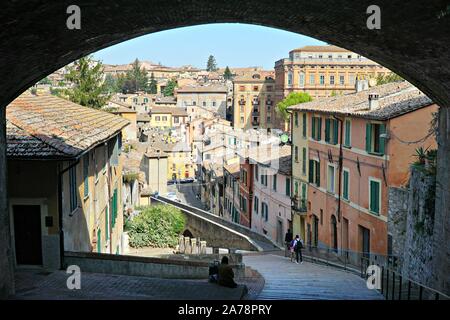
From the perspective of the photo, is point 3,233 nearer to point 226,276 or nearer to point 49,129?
point 49,129

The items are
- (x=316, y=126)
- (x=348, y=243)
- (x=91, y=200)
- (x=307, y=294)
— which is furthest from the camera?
(x=316, y=126)

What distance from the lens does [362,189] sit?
27719mm

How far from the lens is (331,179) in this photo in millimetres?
32125

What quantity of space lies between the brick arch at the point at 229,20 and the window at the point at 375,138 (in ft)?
46.1

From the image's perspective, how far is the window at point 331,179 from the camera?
31.8 m

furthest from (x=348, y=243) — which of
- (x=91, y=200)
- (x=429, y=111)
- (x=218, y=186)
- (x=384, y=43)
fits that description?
(x=218, y=186)

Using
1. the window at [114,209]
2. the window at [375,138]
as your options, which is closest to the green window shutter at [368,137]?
the window at [375,138]

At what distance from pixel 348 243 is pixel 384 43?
20565 millimetres

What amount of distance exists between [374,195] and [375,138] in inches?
101

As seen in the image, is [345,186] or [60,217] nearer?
[60,217]

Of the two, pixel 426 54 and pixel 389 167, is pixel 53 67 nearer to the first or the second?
pixel 426 54

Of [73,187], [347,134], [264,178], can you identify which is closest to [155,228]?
[264,178]

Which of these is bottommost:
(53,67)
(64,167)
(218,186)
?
(218,186)

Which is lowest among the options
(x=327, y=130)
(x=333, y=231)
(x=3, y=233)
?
(x=333, y=231)
